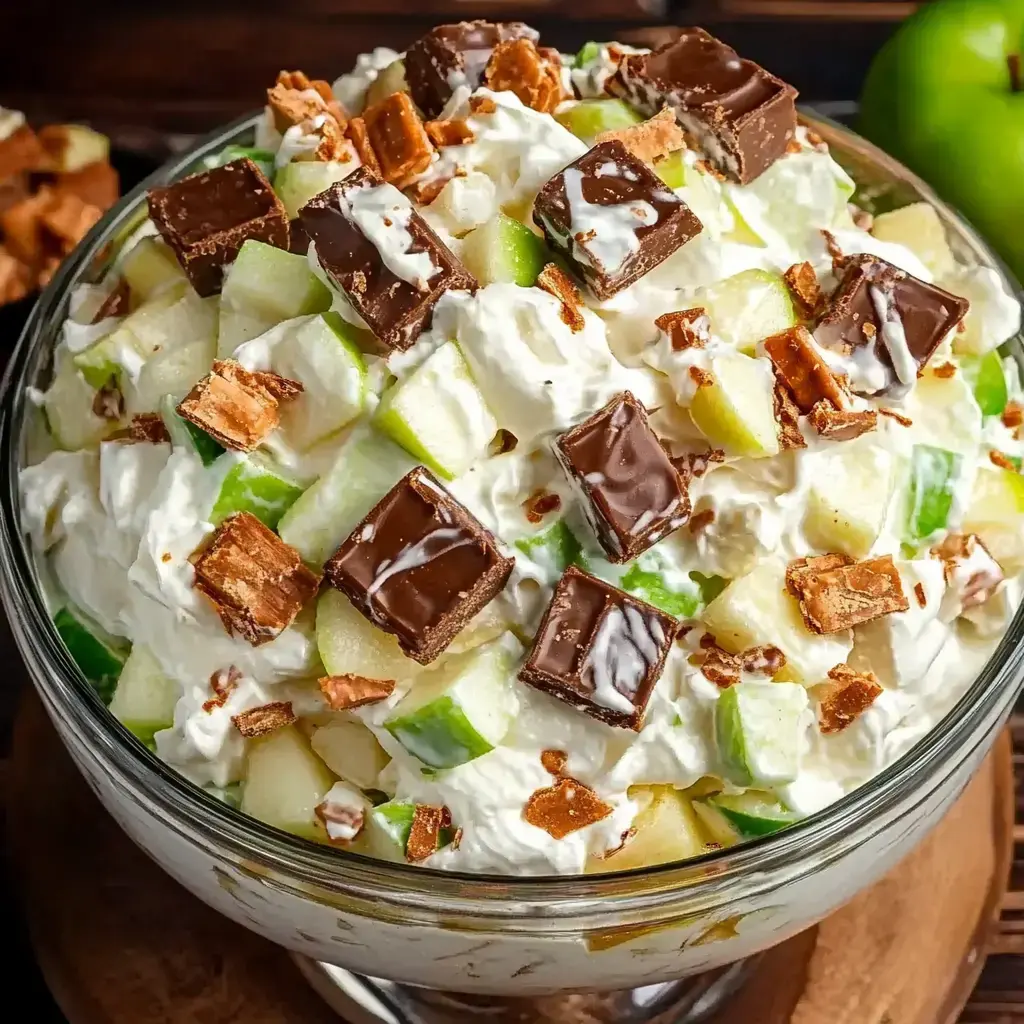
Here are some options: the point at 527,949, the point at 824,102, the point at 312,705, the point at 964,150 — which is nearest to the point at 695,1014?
the point at 527,949

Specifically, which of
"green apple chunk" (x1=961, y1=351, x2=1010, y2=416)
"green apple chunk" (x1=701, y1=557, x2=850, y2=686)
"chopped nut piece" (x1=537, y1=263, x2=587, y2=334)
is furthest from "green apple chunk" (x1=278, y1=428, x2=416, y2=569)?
"green apple chunk" (x1=961, y1=351, x2=1010, y2=416)

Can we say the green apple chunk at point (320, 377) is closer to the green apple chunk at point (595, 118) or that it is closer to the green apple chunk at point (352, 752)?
the green apple chunk at point (352, 752)

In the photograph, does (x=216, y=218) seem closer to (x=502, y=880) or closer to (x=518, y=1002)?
(x=502, y=880)

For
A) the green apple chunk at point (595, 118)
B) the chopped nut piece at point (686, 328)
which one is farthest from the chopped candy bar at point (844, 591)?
the green apple chunk at point (595, 118)

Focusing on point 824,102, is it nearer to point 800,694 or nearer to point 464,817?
point 800,694

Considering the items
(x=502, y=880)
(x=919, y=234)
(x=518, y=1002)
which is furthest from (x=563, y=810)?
(x=919, y=234)

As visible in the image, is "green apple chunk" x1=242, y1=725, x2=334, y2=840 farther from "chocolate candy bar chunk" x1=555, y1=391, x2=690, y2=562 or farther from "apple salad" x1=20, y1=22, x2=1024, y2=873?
"chocolate candy bar chunk" x1=555, y1=391, x2=690, y2=562
